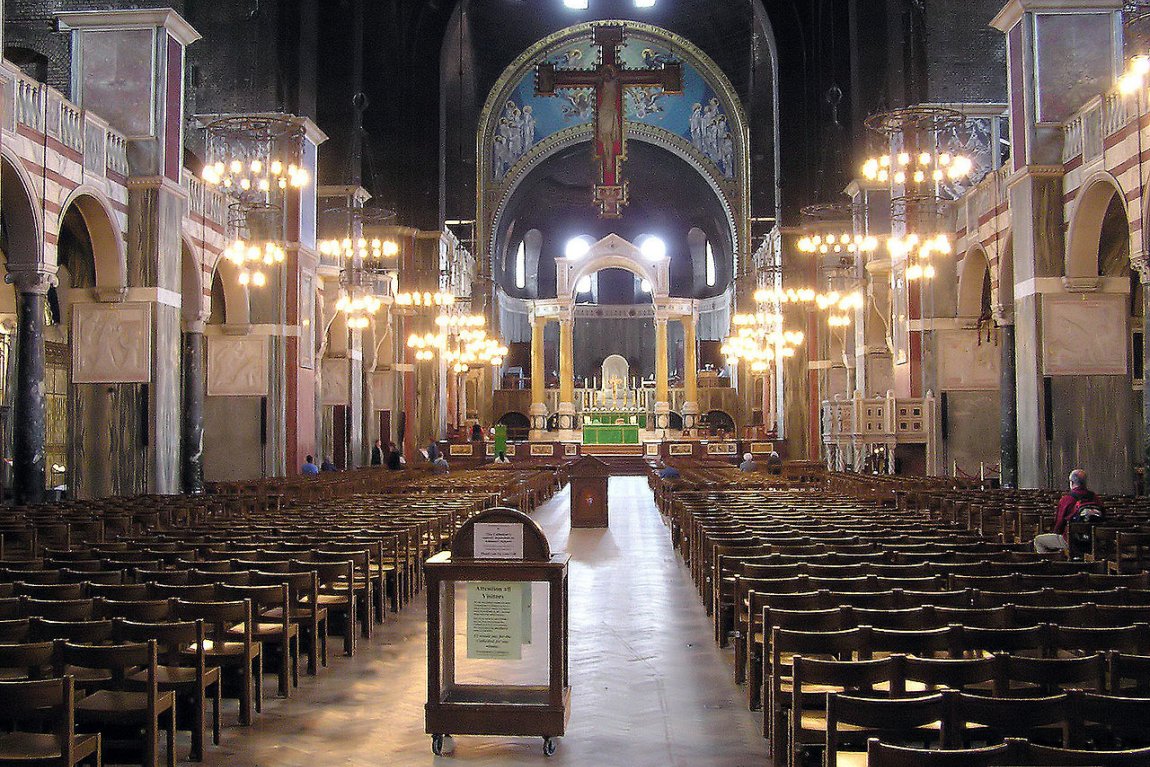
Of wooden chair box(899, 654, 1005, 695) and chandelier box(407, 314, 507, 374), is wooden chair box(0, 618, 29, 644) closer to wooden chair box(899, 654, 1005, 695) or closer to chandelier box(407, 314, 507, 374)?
wooden chair box(899, 654, 1005, 695)

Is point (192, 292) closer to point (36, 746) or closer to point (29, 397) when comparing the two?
point (29, 397)

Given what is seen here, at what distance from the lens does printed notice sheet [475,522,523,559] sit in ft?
19.7

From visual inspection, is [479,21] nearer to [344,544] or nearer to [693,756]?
[344,544]

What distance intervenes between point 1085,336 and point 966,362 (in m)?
6.83

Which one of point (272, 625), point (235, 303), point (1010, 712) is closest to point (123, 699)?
point (272, 625)

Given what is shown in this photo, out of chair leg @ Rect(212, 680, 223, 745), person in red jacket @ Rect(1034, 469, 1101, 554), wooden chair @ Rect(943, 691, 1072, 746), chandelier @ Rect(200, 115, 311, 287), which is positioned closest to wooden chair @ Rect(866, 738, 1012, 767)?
wooden chair @ Rect(943, 691, 1072, 746)

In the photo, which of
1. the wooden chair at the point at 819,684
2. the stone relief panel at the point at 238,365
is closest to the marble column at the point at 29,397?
the stone relief panel at the point at 238,365

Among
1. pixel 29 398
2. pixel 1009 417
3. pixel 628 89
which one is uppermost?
pixel 628 89

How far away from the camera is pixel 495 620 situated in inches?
237

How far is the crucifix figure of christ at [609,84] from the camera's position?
35719 millimetres

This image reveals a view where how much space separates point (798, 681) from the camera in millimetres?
5141

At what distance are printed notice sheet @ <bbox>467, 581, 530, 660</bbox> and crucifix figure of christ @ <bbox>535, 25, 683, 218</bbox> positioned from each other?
31.1m

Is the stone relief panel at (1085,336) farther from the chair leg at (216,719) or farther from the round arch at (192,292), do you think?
the round arch at (192,292)

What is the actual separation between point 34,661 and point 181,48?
18128 millimetres
